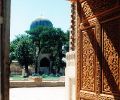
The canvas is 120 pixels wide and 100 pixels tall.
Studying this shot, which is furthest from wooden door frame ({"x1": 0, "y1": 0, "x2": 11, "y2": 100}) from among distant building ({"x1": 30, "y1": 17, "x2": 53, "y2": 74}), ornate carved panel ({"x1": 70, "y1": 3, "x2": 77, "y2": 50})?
distant building ({"x1": 30, "y1": 17, "x2": 53, "y2": 74})

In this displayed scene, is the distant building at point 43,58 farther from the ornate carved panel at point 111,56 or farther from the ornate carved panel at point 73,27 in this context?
the ornate carved panel at point 111,56

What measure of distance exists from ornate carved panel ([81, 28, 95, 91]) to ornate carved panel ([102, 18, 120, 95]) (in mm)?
276

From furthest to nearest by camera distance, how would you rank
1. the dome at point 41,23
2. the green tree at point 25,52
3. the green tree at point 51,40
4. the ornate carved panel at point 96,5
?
the dome at point 41,23, the green tree at point 51,40, the green tree at point 25,52, the ornate carved panel at point 96,5

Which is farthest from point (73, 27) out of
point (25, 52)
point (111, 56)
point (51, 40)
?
point (51, 40)

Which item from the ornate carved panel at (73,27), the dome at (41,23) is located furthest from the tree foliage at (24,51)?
the ornate carved panel at (73,27)

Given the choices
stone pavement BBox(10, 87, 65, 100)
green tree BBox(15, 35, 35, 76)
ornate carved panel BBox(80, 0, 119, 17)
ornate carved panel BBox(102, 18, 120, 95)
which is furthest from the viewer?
green tree BBox(15, 35, 35, 76)

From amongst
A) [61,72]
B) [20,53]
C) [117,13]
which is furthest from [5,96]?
[61,72]

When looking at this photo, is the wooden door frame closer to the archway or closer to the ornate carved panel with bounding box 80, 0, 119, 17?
the ornate carved panel with bounding box 80, 0, 119, 17

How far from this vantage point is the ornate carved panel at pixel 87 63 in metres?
4.70

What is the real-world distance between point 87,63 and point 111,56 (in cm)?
61

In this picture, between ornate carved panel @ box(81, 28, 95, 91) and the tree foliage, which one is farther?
the tree foliage

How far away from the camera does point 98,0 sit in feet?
15.3

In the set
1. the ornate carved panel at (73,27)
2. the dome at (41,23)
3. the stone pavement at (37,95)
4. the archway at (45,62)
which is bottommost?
the stone pavement at (37,95)

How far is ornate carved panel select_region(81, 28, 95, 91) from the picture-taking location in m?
4.70
